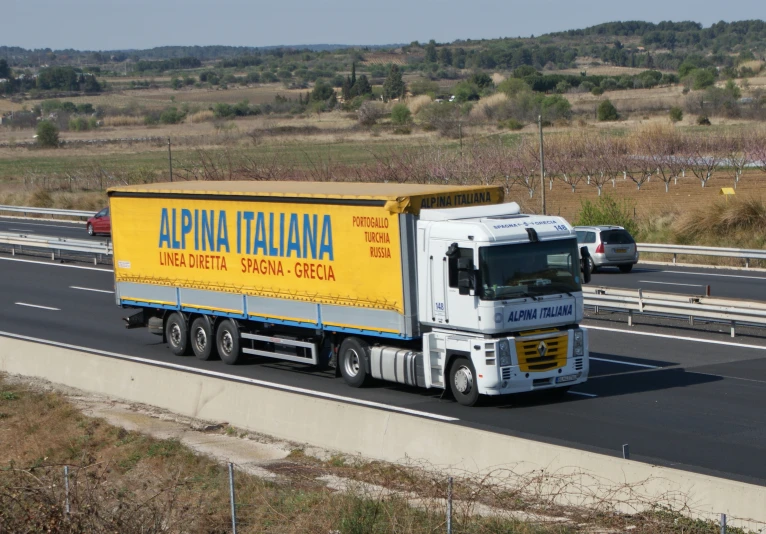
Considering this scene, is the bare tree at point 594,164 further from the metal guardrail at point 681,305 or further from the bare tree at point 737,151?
the metal guardrail at point 681,305

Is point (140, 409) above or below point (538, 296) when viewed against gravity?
below

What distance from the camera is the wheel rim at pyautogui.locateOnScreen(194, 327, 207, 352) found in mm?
21333

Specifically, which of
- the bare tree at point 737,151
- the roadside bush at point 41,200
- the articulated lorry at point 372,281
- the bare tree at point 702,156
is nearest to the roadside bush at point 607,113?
the bare tree at point 702,156

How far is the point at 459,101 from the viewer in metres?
159

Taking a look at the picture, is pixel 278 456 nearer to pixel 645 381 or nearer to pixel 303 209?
pixel 303 209

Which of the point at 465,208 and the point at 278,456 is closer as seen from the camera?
the point at 278,456

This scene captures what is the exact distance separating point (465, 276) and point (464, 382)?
5.48 ft

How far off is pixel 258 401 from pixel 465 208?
14.6ft

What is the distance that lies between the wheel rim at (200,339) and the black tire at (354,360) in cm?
379

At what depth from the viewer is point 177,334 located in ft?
72.0

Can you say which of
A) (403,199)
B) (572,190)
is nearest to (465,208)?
(403,199)

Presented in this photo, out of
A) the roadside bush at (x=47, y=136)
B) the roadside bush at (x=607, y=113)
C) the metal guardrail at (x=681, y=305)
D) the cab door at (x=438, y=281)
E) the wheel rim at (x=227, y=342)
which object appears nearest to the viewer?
the cab door at (x=438, y=281)

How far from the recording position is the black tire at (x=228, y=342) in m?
20.5

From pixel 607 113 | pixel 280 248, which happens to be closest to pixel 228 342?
pixel 280 248
